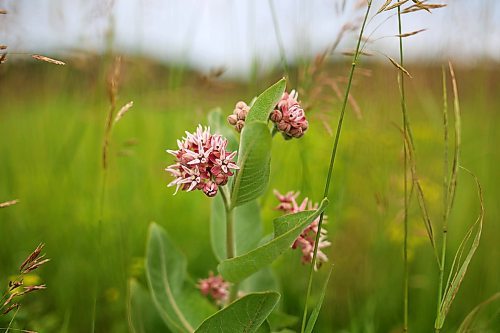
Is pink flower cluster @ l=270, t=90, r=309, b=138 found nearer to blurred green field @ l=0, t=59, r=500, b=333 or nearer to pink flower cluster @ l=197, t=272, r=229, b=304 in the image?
blurred green field @ l=0, t=59, r=500, b=333

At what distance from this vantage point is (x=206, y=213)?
2955mm

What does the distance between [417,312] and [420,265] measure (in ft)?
1.38

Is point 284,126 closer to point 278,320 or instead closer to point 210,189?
point 210,189

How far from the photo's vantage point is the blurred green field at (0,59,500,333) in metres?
2.13

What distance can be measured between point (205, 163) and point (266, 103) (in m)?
0.21

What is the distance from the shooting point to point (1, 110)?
13.9 feet

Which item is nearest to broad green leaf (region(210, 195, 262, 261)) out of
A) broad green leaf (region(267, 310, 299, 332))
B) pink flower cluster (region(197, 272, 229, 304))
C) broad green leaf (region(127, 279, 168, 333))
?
pink flower cluster (region(197, 272, 229, 304))

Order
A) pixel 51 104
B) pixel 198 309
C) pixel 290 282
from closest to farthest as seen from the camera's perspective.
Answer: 1. pixel 198 309
2. pixel 290 282
3. pixel 51 104

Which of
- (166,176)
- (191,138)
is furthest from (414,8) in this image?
(166,176)

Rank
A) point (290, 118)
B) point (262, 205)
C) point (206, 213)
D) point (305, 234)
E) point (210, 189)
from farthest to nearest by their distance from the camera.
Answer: point (206, 213), point (262, 205), point (305, 234), point (290, 118), point (210, 189)

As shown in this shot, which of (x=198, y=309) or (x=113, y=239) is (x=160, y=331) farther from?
(x=113, y=239)

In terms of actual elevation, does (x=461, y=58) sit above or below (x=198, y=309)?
above

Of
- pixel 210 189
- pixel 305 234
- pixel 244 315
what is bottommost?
pixel 244 315

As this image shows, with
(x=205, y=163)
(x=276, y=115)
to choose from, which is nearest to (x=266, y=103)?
(x=276, y=115)
